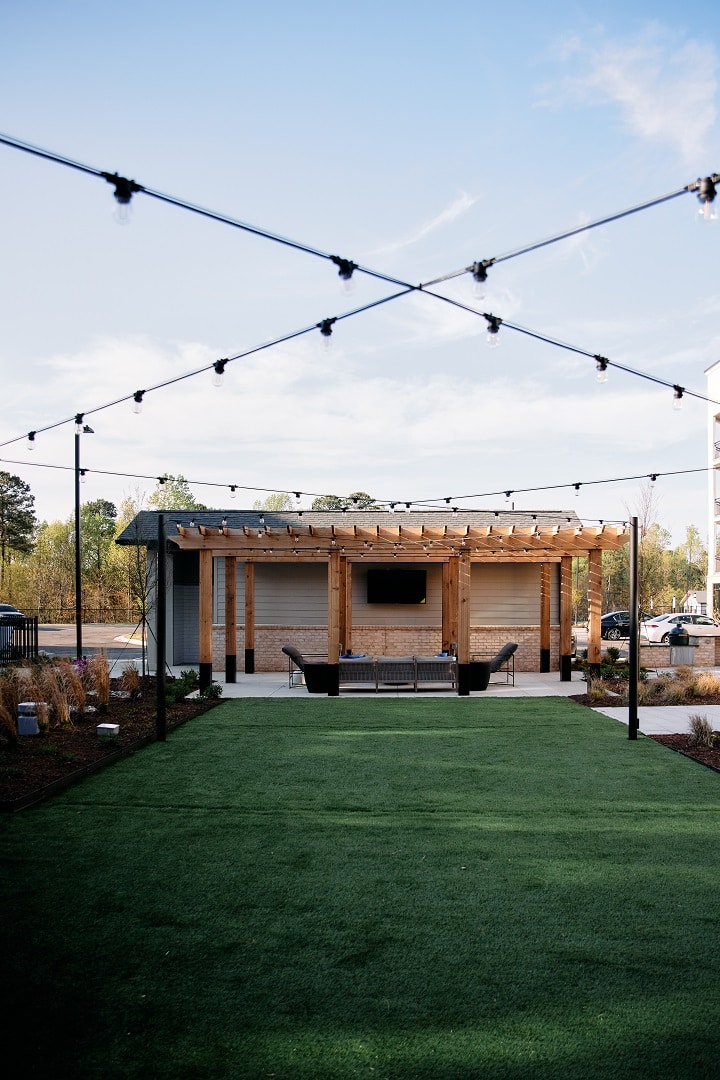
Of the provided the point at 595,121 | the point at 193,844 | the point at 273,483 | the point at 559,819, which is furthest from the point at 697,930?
the point at 273,483

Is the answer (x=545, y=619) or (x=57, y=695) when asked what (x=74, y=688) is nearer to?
(x=57, y=695)

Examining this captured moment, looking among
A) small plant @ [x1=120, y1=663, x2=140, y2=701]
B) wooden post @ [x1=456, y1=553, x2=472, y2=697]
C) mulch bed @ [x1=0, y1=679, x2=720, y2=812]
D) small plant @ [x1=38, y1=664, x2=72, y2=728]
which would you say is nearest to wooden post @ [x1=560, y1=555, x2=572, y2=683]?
wooden post @ [x1=456, y1=553, x2=472, y2=697]

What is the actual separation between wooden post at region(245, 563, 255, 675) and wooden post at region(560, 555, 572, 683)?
6487 mm

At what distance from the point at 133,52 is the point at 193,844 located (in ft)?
21.5

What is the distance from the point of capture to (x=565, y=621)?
15.2 metres

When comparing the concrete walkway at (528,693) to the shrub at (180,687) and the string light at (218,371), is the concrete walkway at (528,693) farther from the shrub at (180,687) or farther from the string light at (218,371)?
the string light at (218,371)

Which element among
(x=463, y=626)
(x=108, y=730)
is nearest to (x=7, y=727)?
(x=108, y=730)

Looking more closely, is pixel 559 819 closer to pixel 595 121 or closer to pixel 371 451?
pixel 595 121

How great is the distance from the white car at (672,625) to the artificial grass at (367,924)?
1738cm

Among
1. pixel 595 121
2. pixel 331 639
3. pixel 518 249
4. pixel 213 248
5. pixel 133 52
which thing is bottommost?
pixel 331 639

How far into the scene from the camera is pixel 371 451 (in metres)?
36.8

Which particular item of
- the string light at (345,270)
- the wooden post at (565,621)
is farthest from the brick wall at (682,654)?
the string light at (345,270)

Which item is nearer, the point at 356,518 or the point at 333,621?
the point at 333,621

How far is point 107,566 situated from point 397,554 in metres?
→ 30.9
